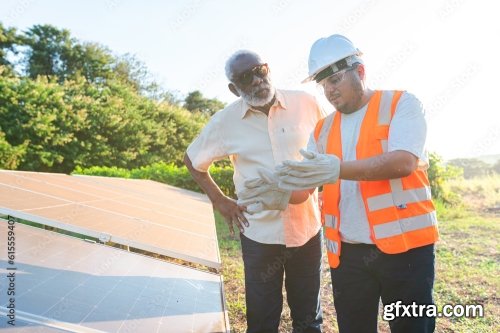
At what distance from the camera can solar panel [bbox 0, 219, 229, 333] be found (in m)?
1.78

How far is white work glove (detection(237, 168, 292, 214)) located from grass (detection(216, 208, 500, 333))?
80.2 inches

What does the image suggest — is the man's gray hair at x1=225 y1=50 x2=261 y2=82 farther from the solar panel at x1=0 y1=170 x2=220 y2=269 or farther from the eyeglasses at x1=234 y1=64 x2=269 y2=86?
the solar panel at x1=0 y1=170 x2=220 y2=269

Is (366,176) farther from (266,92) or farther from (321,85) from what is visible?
(266,92)

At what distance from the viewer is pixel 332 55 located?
2178 millimetres

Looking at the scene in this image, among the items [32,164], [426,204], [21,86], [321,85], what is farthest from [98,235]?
[21,86]

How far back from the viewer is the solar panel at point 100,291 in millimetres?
1780

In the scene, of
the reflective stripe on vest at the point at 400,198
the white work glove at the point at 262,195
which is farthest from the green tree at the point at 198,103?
the reflective stripe on vest at the point at 400,198

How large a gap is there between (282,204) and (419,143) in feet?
2.79

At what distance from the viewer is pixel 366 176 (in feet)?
6.23

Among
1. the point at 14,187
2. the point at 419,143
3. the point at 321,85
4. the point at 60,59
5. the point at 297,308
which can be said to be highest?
the point at 60,59

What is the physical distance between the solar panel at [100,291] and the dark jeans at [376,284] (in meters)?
0.68

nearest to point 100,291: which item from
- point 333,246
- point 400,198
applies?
point 333,246

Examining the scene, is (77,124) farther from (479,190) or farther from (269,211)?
(479,190)

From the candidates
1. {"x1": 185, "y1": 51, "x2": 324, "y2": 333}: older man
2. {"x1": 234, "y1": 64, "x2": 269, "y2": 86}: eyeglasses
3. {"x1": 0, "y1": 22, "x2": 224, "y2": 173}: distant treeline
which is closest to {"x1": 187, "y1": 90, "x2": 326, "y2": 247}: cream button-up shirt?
{"x1": 185, "y1": 51, "x2": 324, "y2": 333}: older man
